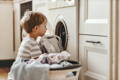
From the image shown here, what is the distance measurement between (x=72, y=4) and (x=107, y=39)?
42cm

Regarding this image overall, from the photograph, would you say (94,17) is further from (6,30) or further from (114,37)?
(6,30)

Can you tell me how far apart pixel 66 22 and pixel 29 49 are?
Result: 1.15ft

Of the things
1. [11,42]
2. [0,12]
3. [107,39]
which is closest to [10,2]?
[0,12]

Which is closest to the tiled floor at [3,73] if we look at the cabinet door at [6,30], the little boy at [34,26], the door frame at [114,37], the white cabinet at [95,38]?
the cabinet door at [6,30]

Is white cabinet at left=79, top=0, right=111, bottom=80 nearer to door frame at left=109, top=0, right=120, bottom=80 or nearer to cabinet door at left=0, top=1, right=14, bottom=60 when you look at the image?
door frame at left=109, top=0, right=120, bottom=80

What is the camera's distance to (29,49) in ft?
5.04

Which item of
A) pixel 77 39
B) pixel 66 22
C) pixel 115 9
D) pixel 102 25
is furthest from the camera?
pixel 66 22

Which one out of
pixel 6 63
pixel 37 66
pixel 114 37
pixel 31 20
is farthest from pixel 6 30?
pixel 114 37

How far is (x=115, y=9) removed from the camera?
4.00 feet

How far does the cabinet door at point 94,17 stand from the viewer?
132 cm

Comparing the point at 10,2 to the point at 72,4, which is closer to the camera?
the point at 72,4

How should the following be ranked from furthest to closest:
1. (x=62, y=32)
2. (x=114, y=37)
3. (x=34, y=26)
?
(x=62, y=32), (x=34, y=26), (x=114, y=37)

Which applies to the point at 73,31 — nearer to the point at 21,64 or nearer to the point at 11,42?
the point at 21,64

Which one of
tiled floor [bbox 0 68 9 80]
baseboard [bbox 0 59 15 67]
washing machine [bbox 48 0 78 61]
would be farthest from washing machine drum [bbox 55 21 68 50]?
baseboard [bbox 0 59 15 67]
